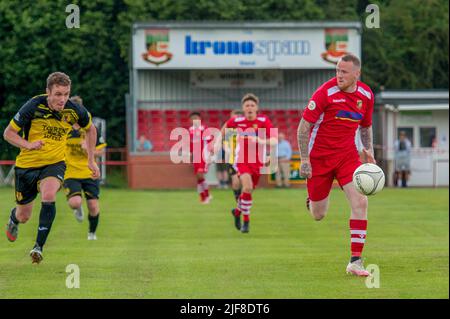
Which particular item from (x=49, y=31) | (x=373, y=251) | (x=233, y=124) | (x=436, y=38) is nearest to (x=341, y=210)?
(x=233, y=124)

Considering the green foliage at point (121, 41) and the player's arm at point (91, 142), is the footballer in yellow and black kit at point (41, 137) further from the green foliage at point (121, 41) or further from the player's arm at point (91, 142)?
the green foliage at point (121, 41)

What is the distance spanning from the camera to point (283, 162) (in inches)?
1339

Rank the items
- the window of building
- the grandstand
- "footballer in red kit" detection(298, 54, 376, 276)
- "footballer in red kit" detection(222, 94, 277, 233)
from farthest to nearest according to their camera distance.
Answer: the window of building, the grandstand, "footballer in red kit" detection(222, 94, 277, 233), "footballer in red kit" detection(298, 54, 376, 276)

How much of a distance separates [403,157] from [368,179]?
981 inches

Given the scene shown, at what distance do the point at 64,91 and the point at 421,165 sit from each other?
27.2 meters

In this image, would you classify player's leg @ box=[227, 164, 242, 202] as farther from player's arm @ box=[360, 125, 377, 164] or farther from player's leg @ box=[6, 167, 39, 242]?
player's arm @ box=[360, 125, 377, 164]

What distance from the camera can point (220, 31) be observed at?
34.8m

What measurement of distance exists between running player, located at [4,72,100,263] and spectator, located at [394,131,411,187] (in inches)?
958

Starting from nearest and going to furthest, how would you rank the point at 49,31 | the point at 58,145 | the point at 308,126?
the point at 308,126, the point at 58,145, the point at 49,31

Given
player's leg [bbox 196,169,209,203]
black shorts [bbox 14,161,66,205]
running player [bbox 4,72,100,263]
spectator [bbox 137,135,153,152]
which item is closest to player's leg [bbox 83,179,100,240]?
running player [bbox 4,72,100,263]

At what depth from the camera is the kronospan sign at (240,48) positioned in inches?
1367

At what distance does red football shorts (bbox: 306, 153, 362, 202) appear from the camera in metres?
11.6
